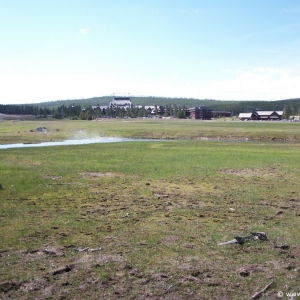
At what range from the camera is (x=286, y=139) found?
7875cm

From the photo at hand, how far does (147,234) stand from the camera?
1356 centimetres

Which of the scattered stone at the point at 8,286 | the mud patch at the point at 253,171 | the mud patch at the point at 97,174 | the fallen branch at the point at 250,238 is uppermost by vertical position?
the scattered stone at the point at 8,286

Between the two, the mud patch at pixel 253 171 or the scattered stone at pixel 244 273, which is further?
the mud patch at pixel 253 171

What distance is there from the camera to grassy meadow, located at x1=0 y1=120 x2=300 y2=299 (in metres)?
9.55

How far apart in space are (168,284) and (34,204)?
10727 mm

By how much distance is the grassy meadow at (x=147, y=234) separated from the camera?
955 cm

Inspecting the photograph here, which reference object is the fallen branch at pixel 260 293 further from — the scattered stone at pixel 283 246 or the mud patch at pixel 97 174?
the mud patch at pixel 97 174

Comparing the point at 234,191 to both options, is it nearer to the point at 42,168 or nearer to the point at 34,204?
the point at 34,204

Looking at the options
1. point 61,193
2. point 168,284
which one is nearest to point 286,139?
point 61,193

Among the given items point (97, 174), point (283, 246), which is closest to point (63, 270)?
point (283, 246)

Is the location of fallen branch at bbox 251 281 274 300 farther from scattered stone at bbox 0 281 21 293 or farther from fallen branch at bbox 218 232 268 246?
scattered stone at bbox 0 281 21 293

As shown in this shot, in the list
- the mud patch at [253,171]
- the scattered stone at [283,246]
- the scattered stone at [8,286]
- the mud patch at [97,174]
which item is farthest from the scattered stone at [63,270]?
the mud patch at [253,171]

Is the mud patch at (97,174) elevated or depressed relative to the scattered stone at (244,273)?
depressed

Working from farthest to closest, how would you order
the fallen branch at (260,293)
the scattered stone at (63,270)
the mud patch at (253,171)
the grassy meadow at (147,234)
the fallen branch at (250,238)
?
the mud patch at (253,171) → the fallen branch at (250,238) → the scattered stone at (63,270) → the grassy meadow at (147,234) → the fallen branch at (260,293)
